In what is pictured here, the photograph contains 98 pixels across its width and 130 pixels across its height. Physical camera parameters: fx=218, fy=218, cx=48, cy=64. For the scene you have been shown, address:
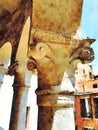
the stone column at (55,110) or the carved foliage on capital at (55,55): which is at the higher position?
the carved foliage on capital at (55,55)

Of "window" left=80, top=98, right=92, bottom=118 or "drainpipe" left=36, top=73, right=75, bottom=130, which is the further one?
"window" left=80, top=98, right=92, bottom=118

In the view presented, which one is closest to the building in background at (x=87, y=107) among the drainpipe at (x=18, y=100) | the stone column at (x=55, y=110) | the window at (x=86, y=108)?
the window at (x=86, y=108)

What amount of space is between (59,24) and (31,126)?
7.01 metres

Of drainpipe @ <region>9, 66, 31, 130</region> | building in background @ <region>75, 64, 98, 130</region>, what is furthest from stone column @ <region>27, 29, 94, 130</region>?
building in background @ <region>75, 64, 98, 130</region>

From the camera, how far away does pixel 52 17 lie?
190 centimetres

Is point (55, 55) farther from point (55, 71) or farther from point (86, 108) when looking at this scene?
point (86, 108)

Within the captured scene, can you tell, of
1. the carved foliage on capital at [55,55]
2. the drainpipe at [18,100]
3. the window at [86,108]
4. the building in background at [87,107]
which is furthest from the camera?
the window at [86,108]

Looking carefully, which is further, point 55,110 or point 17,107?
point 17,107

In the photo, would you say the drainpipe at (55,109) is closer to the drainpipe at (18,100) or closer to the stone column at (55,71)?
the stone column at (55,71)

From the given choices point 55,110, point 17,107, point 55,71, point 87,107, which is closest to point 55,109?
point 55,110

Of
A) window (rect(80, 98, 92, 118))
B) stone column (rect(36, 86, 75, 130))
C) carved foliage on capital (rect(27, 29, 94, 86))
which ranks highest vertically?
window (rect(80, 98, 92, 118))

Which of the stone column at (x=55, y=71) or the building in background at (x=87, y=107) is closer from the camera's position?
the stone column at (x=55, y=71)

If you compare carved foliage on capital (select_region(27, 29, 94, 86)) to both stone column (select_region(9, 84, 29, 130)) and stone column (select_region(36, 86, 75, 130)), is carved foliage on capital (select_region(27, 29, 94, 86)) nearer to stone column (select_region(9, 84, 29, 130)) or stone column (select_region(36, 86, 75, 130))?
stone column (select_region(36, 86, 75, 130))

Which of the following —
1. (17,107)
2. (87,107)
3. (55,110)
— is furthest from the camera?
(87,107)
